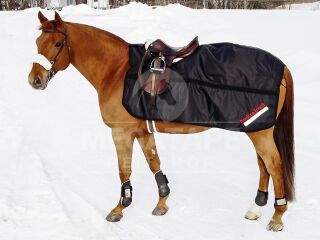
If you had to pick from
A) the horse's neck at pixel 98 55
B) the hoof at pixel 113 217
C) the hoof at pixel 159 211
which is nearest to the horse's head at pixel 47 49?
the horse's neck at pixel 98 55

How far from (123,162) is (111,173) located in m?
1.37

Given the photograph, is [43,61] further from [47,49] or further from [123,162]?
[123,162]

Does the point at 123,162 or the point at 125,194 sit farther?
the point at 125,194

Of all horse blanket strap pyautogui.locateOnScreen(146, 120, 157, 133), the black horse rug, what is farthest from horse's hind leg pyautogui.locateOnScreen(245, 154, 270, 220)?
horse blanket strap pyautogui.locateOnScreen(146, 120, 157, 133)

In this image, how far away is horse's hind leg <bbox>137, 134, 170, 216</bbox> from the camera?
14.6 feet

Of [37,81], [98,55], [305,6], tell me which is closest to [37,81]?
[37,81]

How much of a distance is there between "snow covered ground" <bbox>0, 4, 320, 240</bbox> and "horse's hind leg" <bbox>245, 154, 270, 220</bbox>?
92 millimetres

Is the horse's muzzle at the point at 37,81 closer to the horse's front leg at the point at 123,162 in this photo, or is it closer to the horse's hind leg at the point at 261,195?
the horse's front leg at the point at 123,162

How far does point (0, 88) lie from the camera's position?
391 inches

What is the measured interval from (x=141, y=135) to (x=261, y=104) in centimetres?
130

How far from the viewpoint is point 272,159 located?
3922 mm

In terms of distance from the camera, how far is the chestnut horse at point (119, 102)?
398cm

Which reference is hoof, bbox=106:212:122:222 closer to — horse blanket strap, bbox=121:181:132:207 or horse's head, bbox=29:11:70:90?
horse blanket strap, bbox=121:181:132:207

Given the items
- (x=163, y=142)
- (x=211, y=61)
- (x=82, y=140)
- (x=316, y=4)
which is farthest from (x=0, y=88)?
(x=316, y=4)
